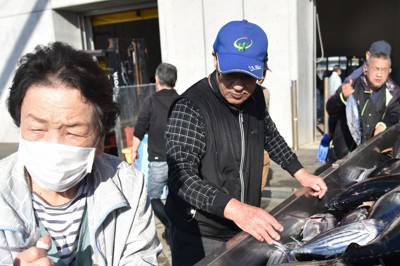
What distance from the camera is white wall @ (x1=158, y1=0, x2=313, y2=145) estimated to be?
7.47 metres

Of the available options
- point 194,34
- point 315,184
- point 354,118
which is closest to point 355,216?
point 315,184

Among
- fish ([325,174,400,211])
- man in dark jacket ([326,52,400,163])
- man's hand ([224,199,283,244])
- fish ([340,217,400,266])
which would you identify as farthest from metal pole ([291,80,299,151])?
fish ([340,217,400,266])

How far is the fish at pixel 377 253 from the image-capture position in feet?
4.56

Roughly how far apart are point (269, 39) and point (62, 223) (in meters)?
Answer: 6.88

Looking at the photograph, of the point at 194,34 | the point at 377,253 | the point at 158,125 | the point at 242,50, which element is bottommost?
the point at 377,253

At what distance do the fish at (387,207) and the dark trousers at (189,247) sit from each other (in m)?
0.83

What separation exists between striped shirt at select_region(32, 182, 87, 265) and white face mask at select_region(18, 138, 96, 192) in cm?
7

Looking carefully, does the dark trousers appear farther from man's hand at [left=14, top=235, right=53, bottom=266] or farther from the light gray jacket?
man's hand at [left=14, top=235, right=53, bottom=266]

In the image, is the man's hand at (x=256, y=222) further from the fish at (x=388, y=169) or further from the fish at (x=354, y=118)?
the fish at (x=354, y=118)

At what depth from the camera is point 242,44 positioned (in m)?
1.92

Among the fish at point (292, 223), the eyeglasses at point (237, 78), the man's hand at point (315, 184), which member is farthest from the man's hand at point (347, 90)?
the eyeglasses at point (237, 78)

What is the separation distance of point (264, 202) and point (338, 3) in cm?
1422

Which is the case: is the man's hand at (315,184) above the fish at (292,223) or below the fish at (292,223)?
above

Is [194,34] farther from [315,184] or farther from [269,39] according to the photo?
[315,184]
